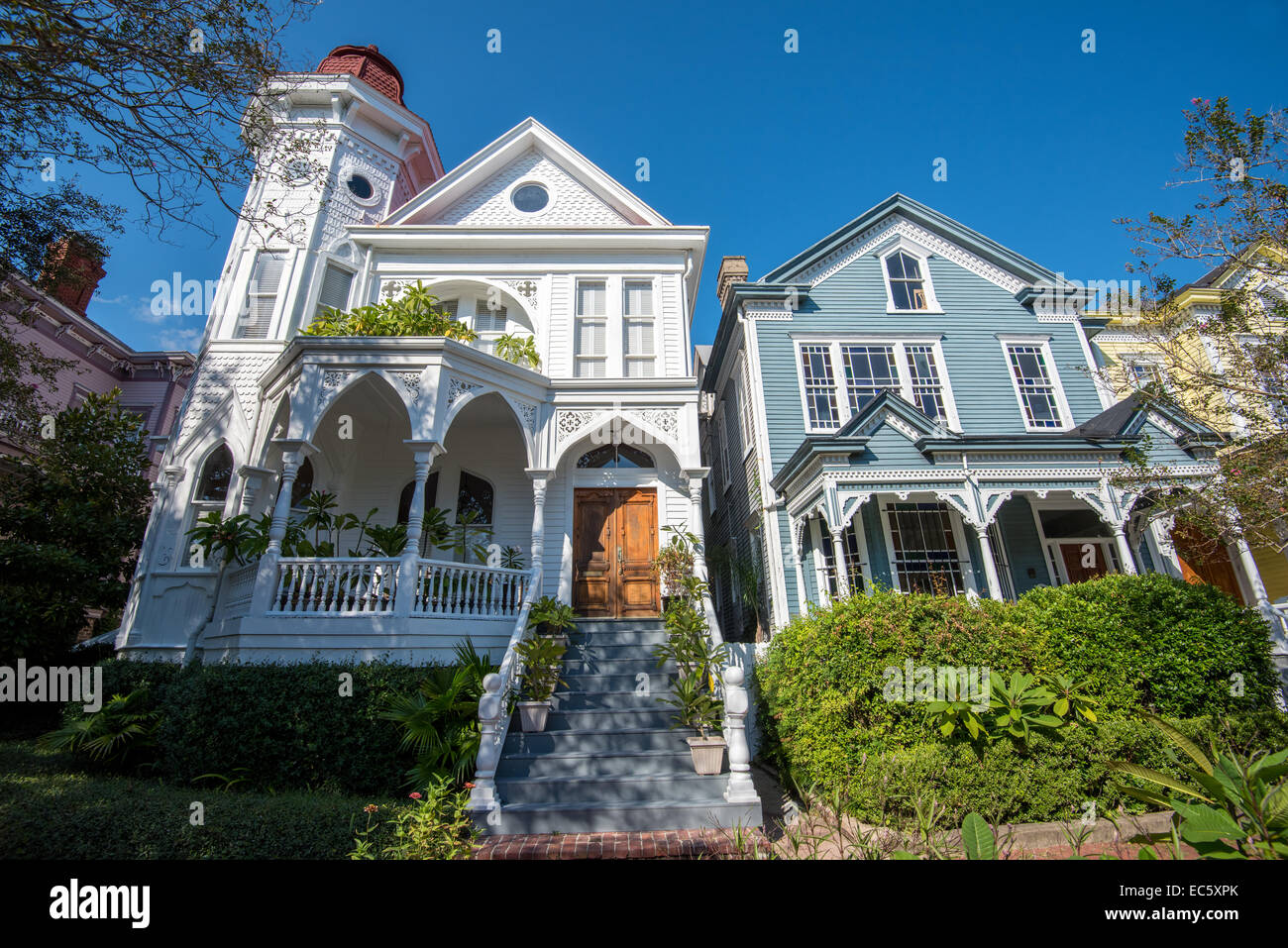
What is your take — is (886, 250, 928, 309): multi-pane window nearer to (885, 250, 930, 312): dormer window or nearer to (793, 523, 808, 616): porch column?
(885, 250, 930, 312): dormer window

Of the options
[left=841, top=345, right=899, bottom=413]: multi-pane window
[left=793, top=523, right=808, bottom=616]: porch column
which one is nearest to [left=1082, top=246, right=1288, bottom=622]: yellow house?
[left=841, top=345, right=899, bottom=413]: multi-pane window

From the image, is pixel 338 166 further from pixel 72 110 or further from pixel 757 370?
pixel 757 370

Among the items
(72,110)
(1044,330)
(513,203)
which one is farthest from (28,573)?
(1044,330)

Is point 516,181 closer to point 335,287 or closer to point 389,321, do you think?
point 335,287

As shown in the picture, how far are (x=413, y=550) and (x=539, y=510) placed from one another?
2.28 metres

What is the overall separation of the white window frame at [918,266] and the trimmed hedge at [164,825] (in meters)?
13.8

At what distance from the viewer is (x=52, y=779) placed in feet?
20.2

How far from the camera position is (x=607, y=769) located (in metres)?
6.44

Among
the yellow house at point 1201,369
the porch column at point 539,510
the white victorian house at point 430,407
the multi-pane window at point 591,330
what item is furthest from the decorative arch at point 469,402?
the yellow house at point 1201,369

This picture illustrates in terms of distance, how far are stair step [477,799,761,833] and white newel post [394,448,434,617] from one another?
3290mm

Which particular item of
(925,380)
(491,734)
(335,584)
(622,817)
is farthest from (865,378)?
(335,584)

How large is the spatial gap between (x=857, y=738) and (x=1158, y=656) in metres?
3.92

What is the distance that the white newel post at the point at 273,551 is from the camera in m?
7.82

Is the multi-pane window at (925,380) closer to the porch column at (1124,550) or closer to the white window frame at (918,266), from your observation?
the white window frame at (918,266)
